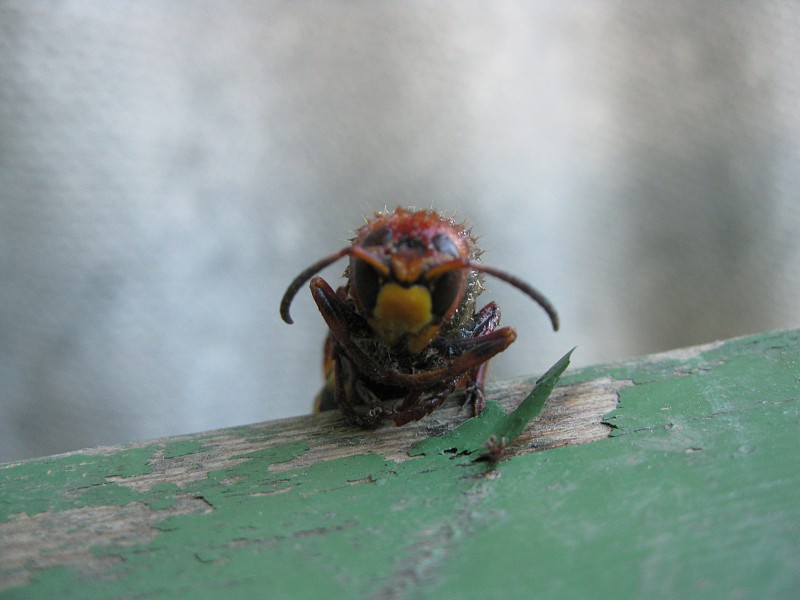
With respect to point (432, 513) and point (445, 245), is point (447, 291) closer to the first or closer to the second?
point (445, 245)

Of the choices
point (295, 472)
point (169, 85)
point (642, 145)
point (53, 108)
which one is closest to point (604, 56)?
point (642, 145)

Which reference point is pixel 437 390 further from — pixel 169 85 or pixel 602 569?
pixel 169 85

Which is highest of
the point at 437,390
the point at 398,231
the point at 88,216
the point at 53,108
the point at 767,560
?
the point at 53,108

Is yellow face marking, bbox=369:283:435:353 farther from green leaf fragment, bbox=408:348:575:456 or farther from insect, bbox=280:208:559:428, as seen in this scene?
green leaf fragment, bbox=408:348:575:456

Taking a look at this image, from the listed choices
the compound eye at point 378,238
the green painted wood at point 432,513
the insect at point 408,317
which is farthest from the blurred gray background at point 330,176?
the green painted wood at point 432,513

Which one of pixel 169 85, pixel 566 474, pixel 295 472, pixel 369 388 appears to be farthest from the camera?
pixel 169 85

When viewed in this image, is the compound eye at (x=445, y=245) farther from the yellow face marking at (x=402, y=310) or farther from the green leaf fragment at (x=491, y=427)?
the green leaf fragment at (x=491, y=427)

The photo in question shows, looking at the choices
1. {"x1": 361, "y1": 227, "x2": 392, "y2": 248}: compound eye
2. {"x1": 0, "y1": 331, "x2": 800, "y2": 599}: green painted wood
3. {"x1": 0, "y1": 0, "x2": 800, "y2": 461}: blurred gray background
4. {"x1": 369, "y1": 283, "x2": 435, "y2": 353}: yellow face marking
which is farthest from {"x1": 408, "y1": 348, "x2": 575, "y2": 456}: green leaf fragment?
{"x1": 0, "y1": 0, "x2": 800, "y2": 461}: blurred gray background
